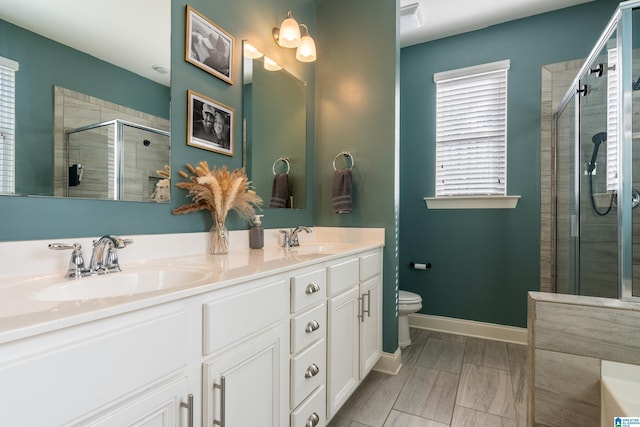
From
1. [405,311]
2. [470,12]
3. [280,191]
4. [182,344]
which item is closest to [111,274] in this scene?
[182,344]

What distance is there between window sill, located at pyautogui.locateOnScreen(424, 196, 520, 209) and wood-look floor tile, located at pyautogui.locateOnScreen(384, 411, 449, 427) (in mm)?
1755

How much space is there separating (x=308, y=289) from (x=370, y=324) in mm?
842

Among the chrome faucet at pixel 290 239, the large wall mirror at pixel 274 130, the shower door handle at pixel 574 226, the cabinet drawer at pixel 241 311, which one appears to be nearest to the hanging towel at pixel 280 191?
the large wall mirror at pixel 274 130

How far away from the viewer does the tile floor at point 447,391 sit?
1.64m

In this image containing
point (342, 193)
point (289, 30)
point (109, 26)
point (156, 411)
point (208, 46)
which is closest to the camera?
point (156, 411)

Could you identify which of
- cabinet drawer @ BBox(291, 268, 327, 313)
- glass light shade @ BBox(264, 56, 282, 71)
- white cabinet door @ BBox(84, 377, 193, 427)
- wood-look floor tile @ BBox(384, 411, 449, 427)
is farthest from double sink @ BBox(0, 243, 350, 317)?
glass light shade @ BBox(264, 56, 282, 71)

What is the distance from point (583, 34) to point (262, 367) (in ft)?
10.6

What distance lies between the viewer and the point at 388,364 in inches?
84.2

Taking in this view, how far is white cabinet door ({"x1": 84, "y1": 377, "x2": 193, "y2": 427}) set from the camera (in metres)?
0.62

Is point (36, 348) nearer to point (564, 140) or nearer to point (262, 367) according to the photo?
point (262, 367)

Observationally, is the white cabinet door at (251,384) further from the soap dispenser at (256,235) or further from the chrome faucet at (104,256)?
the soap dispenser at (256,235)

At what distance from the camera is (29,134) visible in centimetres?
95

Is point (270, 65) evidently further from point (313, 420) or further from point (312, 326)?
point (313, 420)

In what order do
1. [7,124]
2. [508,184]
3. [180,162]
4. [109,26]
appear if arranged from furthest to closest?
[508,184] < [180,162] < [109,26] < [7,124]
